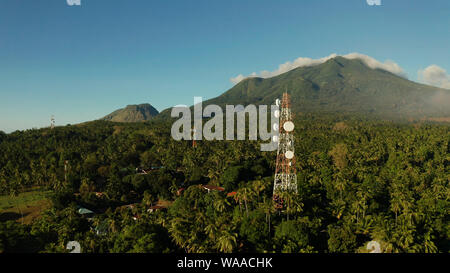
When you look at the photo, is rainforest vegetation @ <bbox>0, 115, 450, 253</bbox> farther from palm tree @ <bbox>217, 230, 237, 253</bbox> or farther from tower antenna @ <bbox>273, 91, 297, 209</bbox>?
tower antenna @ <bbox>273, 91, 297, 209</bbox>

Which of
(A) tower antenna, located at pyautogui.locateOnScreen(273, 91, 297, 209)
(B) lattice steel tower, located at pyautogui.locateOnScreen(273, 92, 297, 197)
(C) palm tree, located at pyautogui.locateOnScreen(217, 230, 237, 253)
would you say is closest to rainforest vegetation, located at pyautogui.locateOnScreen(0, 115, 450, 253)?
(C) palm tree, located at pyautogui.locateOnScreen(217, 230, 237, 253)

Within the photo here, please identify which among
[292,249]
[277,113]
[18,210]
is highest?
[277,113]

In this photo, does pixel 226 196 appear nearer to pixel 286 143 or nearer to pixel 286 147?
pixel 286 147

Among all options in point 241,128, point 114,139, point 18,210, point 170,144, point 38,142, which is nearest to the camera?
point 18,210

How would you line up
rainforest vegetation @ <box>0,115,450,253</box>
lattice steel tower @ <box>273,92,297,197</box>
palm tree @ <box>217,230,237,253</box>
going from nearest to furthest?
palm tree @ <box>217,230,237,253</box>, rainforest vegetation @ <box>0,115,450,253</box>, lattice steel tower @ <box>273,92,297,197</box>

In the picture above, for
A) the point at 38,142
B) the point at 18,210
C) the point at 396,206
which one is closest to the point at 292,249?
the point at 396,206

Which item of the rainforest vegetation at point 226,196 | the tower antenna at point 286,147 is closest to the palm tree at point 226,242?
the rainforest vegetation at point 226,196

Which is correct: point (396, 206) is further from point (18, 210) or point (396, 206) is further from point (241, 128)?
point (241, 128)

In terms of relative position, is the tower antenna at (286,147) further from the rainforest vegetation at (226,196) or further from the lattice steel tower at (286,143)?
the rainforest vegetation at (226,196)

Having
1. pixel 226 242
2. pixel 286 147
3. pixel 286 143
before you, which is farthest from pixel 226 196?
pixel 226 242
